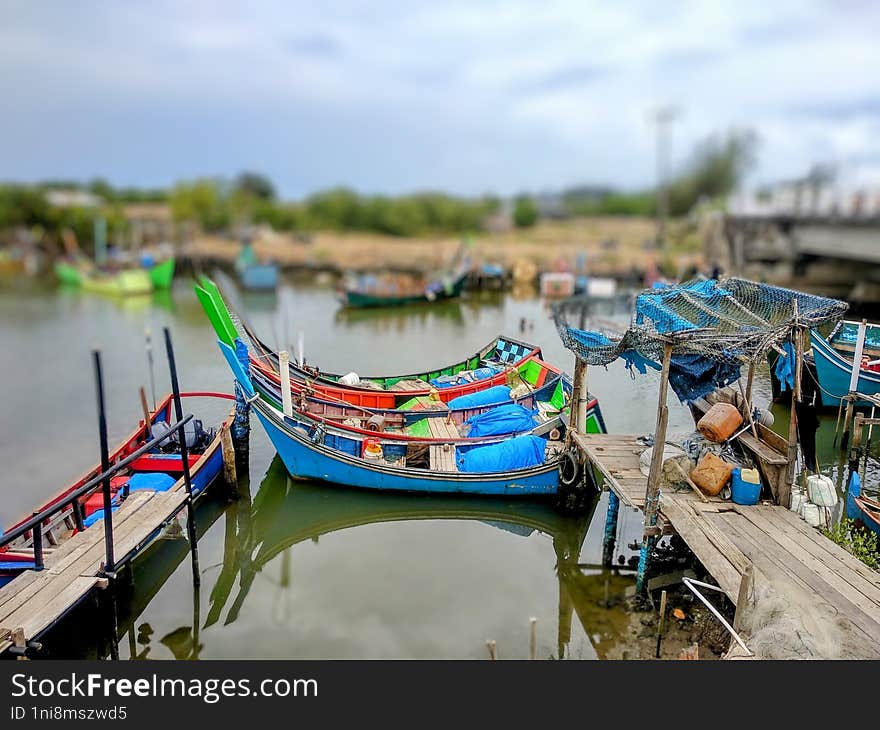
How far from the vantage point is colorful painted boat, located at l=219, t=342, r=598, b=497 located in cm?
1240

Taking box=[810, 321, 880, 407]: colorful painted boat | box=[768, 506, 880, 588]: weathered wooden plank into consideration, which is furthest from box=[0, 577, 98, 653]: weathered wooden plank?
box=[810, 321, 880, 407]: colorful painted boat

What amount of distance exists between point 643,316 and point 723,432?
231 cm

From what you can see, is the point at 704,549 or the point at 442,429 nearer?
the point at 704,549

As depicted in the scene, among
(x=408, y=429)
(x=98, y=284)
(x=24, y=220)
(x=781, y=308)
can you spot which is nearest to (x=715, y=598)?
(x=781, y=308)

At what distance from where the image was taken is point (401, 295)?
35.1 meters

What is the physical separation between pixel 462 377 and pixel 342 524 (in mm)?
5265

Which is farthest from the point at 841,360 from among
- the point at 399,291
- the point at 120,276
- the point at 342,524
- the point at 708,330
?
the point at 120,276

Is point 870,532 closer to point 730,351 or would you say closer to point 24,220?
point 730,351

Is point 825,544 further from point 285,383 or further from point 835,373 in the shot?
point 835,373

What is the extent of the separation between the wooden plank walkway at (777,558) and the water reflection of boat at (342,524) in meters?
1.55

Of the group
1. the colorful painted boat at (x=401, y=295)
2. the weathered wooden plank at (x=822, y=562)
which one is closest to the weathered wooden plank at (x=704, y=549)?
the weathered wooden plank at (x=822, y=562)

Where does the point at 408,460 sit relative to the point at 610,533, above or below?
above

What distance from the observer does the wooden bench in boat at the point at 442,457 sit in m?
12.7

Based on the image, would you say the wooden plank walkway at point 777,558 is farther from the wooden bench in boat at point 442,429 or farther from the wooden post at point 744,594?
the wooden bench in boat at point 442,429
